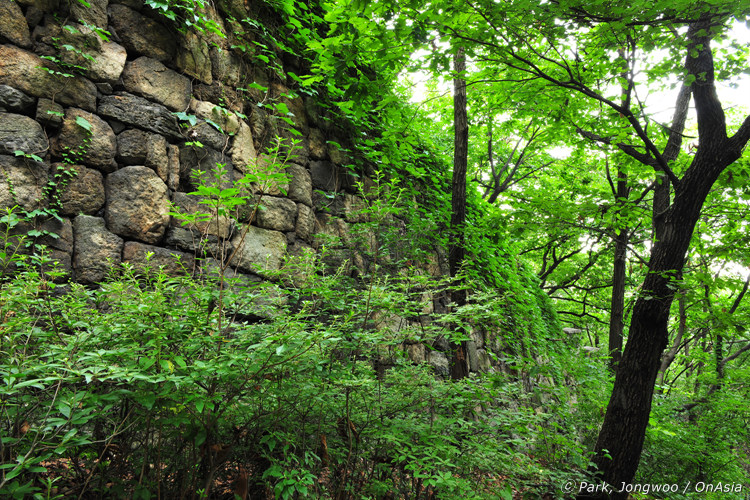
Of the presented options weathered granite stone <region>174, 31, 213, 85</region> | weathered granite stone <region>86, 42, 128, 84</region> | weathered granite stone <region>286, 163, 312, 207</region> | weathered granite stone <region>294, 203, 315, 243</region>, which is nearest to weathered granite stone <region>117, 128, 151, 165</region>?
Answer: weathered granite stone <region>86, 42, 128, 84</region>

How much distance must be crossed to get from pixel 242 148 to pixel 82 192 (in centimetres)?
129

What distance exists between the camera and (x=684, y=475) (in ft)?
16.4

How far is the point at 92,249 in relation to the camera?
2.70m

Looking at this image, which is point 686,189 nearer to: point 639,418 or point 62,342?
point 639,418

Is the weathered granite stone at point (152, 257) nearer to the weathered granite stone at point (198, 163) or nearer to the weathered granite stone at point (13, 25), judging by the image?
the weathered granite stone at point (198, 163)

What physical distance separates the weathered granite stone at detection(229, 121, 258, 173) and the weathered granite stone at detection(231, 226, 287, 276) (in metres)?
0.59

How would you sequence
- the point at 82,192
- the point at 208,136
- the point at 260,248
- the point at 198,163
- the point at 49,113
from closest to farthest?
the point at 49,113 → the point at 82,192 → the point at 198,163 → the point at 208,136 → the point at 260,248

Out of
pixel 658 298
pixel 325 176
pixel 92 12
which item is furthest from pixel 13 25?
pixel 658 298

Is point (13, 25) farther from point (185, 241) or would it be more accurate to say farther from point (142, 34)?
point (185, 241)

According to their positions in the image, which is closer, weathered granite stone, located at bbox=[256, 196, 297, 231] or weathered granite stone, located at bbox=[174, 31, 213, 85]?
weathered granite stone, located at bbox=[174, 31, 213, 85]

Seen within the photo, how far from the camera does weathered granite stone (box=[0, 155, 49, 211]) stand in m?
2.39

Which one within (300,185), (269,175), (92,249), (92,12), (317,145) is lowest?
(92,249)

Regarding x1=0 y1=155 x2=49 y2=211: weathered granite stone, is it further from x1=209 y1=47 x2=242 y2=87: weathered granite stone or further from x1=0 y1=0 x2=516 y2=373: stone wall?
x1=209 y1=47 x2=242 y2=87: weathered granite stone

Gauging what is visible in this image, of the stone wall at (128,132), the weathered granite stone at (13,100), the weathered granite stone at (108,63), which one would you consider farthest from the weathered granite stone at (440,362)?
the weathered granite stone at (13,100)
